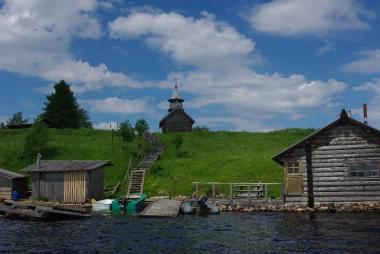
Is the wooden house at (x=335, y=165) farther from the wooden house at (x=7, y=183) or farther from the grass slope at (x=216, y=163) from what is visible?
the wooden house at (x=7, y=183)

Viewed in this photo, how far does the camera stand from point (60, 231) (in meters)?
28.2

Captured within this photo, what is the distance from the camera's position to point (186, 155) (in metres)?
64.2

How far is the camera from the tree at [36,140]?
6288 cm

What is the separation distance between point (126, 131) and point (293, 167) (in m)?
32.9

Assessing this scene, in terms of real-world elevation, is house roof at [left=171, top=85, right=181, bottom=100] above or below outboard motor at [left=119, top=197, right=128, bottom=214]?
above

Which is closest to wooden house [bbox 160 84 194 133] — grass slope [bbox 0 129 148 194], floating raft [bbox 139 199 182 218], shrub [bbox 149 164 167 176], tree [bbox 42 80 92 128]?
grass slope [bbox 0 129 148 194]

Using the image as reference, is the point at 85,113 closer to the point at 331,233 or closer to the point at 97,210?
the point at 97,210

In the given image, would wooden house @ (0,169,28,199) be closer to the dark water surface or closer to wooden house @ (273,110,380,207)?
the dark water surface

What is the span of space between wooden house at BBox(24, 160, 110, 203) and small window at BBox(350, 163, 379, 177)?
22887 mm

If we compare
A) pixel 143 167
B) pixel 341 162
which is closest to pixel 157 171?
pixel 143 167

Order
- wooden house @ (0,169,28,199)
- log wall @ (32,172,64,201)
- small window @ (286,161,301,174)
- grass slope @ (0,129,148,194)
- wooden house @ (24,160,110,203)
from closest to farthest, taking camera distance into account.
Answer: small window @ (286,161,301,174) → wooden house @ (24,160,110,203) → wooden house @ (0,169,28,199) → log wall @ (32,172,64,201) → grass slope @ (0,129,148,194)

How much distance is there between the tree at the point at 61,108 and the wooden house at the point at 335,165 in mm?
67176

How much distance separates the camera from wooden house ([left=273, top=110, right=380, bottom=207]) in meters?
36.2

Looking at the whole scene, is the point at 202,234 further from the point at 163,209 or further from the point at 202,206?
the point at 202,206
